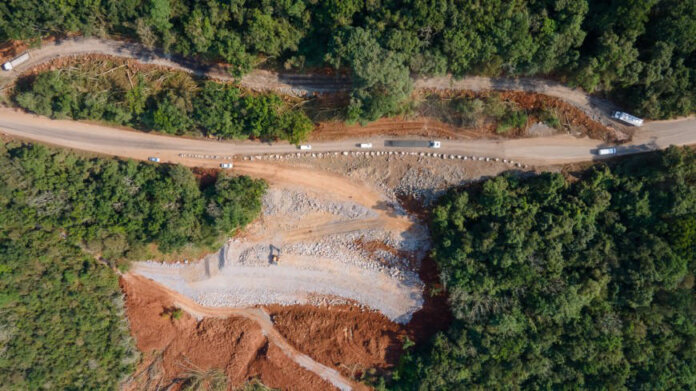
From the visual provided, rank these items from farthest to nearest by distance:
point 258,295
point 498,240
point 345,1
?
1. point 258,295
2. point 498,240
3. point 345,1

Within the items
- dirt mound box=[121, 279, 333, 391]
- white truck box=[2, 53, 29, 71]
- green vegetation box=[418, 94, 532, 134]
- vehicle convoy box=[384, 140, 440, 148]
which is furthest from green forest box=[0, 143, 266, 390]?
green vegetation box=[418, 94, 532, 134]

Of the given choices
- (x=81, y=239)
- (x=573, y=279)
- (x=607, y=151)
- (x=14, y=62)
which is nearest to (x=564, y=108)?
(x=607, y=151)

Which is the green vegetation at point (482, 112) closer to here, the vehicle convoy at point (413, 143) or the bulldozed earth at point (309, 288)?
the vehicle convoy at point (413, 143)

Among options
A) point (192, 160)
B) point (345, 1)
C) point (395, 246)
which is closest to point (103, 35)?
point (192, 160)

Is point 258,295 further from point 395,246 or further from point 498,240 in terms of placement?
point 498,240

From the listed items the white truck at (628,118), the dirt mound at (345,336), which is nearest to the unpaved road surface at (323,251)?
the dirt mound at (345,336)

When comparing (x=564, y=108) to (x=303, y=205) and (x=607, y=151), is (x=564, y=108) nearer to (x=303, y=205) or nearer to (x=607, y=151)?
(x=607, y=151)

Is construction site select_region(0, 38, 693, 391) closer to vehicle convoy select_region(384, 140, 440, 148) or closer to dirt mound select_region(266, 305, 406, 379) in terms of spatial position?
dirt mound select_region(266, 305, 406, 379)
